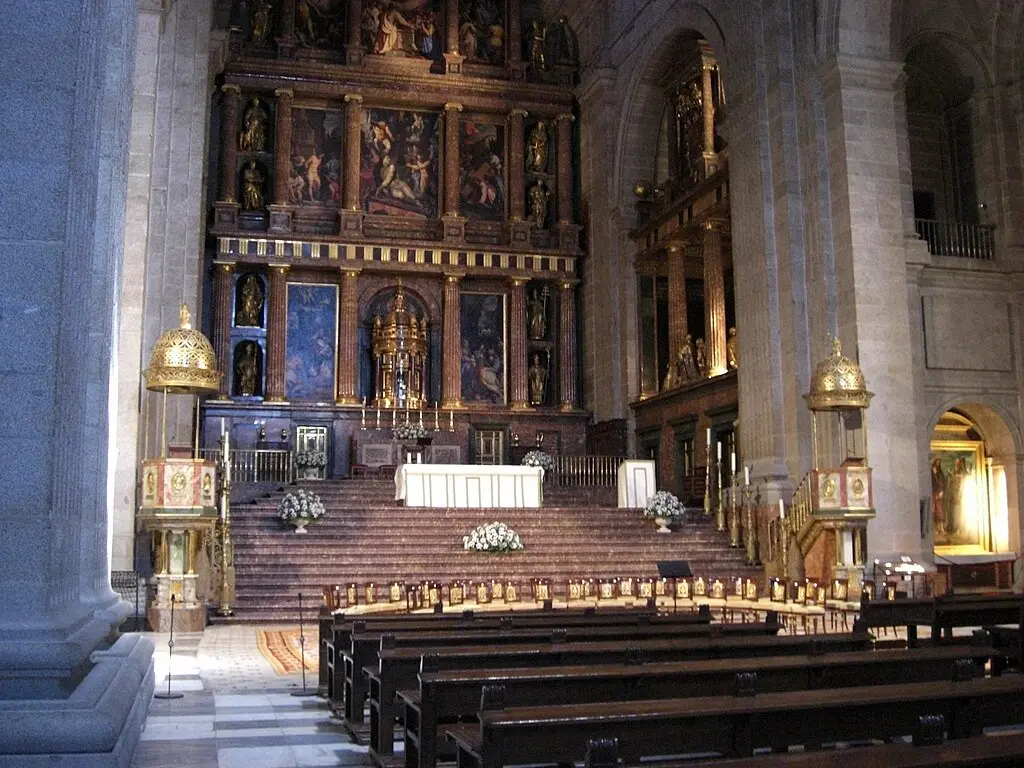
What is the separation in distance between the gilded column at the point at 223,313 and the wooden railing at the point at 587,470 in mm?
8404

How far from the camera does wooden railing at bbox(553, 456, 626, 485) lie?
26266mm

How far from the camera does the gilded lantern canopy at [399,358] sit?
2747cm

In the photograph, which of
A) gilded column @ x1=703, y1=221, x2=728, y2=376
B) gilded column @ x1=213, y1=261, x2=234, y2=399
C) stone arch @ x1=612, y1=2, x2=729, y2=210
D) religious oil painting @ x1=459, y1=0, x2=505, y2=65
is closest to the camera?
gilded column @ x1=703, y1=221, x2=728, y2=376

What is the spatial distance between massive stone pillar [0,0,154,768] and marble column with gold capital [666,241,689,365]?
20757mm

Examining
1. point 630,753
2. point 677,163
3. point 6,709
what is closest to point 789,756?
point 630,753

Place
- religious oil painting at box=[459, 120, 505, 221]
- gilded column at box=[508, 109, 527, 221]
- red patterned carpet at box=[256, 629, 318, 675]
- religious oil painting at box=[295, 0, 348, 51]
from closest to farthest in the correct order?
1. red patterned carpet at box=[256, 629, 318, 675]
2. religious oil painting at box=[295, 0, 348, 51]
3. gilded column at box=[508, 109, 527, 221]
4. religious oil painting at box=[459, 120, 505, 221]

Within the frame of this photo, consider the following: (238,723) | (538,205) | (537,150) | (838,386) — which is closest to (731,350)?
(838,386)

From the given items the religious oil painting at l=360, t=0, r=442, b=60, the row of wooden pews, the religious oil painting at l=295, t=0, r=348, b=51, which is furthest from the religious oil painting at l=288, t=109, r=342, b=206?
the row of wooden pews

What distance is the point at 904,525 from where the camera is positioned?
18.1 m

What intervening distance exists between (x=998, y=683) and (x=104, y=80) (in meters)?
5.27

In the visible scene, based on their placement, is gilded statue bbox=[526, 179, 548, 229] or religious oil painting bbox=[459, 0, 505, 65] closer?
gilded statue bbox=[526, 179, 548, 229]

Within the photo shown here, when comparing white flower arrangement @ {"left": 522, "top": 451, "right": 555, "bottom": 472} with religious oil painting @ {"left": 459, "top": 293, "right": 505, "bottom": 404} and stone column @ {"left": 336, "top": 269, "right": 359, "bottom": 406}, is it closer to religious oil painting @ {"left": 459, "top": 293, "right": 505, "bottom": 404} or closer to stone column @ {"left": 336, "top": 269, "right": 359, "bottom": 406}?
religious oil painting @ {"left": 459, "top": 293, "right": 505, "bottom": 404}

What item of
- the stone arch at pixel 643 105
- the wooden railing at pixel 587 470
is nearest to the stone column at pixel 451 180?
the stone arch at pixel 643 105

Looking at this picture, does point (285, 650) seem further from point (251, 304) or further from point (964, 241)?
point (251, 304)
